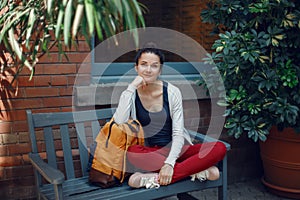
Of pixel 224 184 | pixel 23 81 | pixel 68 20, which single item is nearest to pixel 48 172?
pixel 23 81

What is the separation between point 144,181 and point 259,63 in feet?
4.74

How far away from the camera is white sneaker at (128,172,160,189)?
2646 millimetres

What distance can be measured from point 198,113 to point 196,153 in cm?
102

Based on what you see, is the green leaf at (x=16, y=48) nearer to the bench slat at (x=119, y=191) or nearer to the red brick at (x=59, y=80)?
the bench slat at (x=119, y=191)

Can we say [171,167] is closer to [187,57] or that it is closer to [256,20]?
[256,20]

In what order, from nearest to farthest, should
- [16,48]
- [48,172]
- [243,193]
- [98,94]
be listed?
1. [16,48]
2. [48,172]
3. [98,94]
4. [243,193]

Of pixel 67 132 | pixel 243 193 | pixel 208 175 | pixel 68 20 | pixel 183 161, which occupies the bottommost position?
pixel 243 193

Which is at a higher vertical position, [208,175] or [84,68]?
[84,68]

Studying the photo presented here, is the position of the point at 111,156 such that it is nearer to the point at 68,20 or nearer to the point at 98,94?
the point at 98,94

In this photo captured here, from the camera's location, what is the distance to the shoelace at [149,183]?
2639 mm

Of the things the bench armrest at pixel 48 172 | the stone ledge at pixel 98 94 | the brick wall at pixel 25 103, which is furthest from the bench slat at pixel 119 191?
the stone ledge at pixel 98 94

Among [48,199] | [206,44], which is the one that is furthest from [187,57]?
[48,199]

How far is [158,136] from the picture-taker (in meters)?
3.01

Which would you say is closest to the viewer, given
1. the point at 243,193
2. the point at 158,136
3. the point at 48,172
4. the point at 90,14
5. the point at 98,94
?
the point at 90,14
